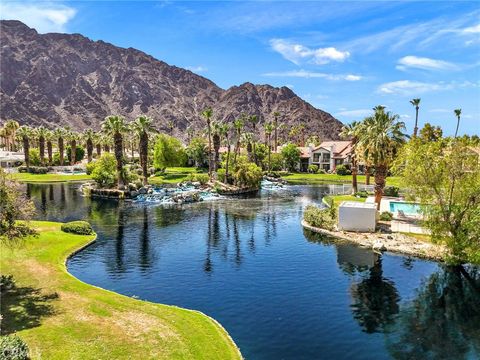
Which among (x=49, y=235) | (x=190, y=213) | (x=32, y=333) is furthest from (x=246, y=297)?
(x=190, y=213)

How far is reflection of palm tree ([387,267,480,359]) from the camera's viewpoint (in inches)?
1050

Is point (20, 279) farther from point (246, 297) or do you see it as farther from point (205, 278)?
point (246, 297)

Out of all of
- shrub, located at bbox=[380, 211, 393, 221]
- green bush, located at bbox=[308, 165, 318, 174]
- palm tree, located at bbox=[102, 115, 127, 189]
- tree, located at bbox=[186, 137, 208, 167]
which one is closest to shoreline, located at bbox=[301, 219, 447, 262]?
shrub, located at bbox=[380, 211, 393, 221]

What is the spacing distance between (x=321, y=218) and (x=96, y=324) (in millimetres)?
38401

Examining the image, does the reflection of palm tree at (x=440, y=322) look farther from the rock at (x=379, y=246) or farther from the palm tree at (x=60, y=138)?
the palm tree at (x=60, y=138)

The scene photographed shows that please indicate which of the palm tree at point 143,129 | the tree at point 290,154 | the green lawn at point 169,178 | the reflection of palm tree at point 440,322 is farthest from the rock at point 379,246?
the tree at point 290,154

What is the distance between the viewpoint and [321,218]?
59344 millimetres

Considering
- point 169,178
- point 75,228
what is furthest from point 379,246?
point 169,178

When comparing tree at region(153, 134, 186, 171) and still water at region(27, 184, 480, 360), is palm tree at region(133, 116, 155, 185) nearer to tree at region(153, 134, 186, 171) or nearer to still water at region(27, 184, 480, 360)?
tree at region(153, 134, 186, 171)

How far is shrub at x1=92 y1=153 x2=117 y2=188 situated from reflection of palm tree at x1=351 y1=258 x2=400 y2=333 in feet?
228

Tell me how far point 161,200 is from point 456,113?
9078 cm

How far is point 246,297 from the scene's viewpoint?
1366 inches

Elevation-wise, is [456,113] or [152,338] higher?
[456,113]

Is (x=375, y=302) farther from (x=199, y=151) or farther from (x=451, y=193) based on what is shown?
(x=199, y=151)
